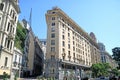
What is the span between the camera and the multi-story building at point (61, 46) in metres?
52.4

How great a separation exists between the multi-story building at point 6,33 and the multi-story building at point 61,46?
63.5ft

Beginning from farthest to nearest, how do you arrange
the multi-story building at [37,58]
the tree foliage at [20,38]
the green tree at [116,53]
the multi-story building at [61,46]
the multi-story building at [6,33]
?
the multi-story building at [37,58]
the multi-story building at [61,46]
the green tree at [116,53]
the tree foliage at [20,38]
the multi-story building at [6,33]

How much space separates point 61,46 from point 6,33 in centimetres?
2555

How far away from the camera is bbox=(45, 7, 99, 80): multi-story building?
52438 millimetres

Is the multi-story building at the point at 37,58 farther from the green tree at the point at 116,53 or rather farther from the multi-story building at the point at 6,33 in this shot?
the green tree at the point at 116,53

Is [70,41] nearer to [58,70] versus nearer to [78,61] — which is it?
[78,61]

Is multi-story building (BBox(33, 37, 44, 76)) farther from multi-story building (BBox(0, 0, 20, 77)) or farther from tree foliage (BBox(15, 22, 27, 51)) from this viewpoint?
multi-story building (BBox(0, 0, 20, 77))

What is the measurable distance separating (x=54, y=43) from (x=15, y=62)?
18.6 metres

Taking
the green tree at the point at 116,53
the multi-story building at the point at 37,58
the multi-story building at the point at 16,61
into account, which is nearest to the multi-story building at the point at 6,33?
the multi-story building at the point at 16,61

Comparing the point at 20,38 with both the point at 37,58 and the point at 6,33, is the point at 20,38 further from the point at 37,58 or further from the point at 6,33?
the point at 37,58

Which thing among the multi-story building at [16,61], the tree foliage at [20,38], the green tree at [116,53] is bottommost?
the multi-story building at [16,61]

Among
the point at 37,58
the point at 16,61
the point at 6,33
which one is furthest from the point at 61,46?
the point at 6,33

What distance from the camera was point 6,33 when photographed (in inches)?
1278

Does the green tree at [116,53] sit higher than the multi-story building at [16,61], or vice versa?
the green tree at [116,53]
